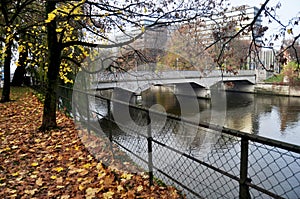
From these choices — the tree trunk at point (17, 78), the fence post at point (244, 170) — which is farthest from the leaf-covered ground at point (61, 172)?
the tree trunk at point (17, 78)

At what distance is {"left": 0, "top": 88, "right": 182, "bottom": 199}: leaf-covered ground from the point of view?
2912 millimetres

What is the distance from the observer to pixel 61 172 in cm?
342

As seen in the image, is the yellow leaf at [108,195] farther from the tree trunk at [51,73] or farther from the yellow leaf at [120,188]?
the tree trunk at [51,73]

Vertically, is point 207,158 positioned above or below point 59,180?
below

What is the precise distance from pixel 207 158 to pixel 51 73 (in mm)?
5011

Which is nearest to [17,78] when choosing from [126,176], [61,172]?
[61,172]

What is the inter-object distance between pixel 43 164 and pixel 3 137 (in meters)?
1.98

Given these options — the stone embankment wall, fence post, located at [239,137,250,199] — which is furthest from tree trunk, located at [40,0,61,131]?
the stone embankment wall

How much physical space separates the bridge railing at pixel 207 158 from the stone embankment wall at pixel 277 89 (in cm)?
2058

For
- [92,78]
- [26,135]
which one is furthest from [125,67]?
[92,78]

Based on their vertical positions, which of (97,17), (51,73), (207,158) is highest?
(97,17)

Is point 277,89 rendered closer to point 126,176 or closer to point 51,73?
point 51,73

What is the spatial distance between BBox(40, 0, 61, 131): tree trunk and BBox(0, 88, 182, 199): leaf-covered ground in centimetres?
31

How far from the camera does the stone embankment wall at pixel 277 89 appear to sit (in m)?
27.6
